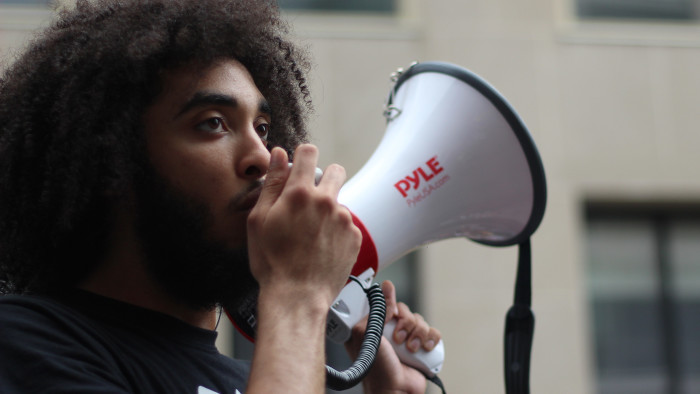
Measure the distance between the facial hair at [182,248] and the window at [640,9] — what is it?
5.13 metres

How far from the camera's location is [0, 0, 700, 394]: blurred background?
5473 millimetres

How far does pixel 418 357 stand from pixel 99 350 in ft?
3.24

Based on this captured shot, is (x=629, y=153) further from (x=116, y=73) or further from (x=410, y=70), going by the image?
(x=116, y=73)

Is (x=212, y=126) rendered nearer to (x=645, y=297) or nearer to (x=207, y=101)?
(x=207, y=101)

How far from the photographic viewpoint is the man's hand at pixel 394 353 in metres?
2.09

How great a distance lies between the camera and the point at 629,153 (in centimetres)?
584

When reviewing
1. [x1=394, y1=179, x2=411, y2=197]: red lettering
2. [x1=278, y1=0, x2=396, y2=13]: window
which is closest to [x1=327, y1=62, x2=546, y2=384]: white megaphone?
[x1=394, y1=179, x2=411, y2=197]: red lettering

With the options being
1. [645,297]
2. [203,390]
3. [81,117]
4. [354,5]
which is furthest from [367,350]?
[645,297]

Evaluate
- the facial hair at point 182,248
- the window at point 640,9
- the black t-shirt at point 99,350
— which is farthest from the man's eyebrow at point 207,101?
the window at point 640,9

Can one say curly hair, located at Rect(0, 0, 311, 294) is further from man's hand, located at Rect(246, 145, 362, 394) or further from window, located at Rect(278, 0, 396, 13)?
window, located at Rect(278, 0, 396, 13)

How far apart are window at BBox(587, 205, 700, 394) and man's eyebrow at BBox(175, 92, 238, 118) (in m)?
4.66

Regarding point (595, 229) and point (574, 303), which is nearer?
point (574, 303)

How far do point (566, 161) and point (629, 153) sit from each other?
0.46 meters

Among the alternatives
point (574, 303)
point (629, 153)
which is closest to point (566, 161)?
point (629, 153)
